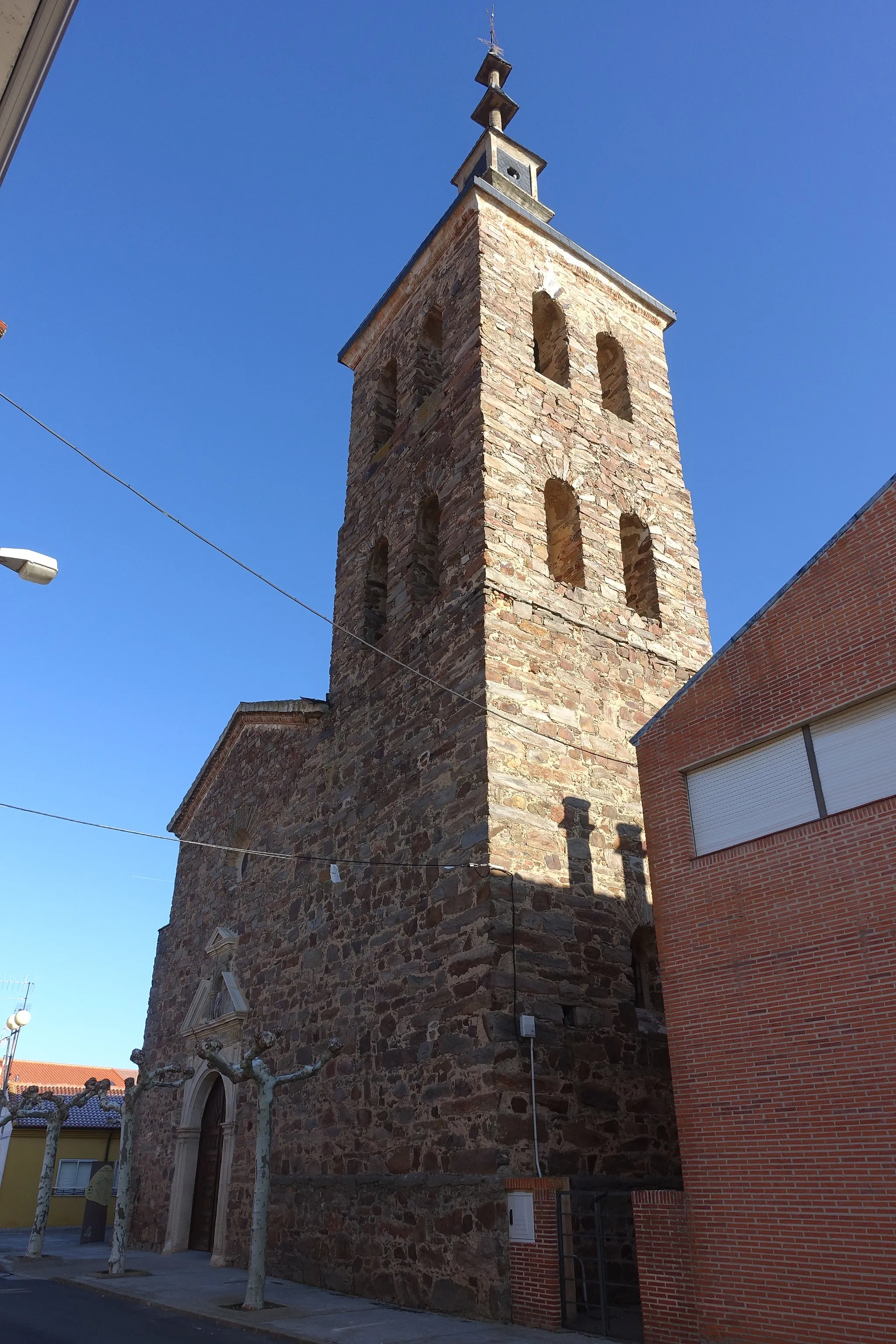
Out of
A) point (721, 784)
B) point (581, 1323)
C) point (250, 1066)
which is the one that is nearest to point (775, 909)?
point (721, 784)

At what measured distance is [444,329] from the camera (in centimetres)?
1523

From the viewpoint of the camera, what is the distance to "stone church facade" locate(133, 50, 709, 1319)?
947cm

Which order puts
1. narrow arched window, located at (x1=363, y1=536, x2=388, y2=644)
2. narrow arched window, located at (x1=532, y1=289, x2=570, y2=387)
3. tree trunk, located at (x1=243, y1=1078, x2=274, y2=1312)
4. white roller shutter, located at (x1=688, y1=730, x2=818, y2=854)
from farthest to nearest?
1. narrow arched window, located at (x1=532, y1=289, x2=570, y2=387)
2. narrow arched window, located at (x1=363, y1=536, x2=388, y2=644)
3. tree trunk, located at (x1=243, y1=1078, x2=274, y2=1312)
4. white roller shutter, located at (x1=688, y1=730, x2=818, y2=854)

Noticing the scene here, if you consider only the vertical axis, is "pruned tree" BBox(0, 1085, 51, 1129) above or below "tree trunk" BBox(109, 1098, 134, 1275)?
above

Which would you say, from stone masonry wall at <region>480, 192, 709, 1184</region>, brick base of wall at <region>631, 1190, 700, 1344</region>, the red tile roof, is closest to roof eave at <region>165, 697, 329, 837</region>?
stone masonry wall at <region>480, 192, 709, 1184</region>

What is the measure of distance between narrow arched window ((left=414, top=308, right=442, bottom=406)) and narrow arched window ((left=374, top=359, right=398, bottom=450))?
0.95 m

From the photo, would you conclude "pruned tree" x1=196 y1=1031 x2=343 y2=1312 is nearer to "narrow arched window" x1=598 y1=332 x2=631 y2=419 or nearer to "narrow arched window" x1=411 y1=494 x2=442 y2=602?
"narrow arched window" x1=411 y1=494 x2=442 y2=602

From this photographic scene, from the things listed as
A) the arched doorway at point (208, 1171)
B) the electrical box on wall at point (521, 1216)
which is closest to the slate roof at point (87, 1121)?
the arched doorway at point (208, 1171)

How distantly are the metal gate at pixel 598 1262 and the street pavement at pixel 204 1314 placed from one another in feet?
1.18

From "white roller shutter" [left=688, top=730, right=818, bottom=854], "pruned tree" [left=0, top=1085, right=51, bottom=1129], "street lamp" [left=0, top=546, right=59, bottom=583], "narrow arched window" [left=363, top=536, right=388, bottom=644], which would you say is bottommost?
"pruned tree" [left=0, top=1085, right=51, bottom=1129]

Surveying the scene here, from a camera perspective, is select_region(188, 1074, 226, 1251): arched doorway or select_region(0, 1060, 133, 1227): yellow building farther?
select_region(0, 1060, 133, 1227): yellow building

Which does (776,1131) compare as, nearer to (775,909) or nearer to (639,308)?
(775,909)

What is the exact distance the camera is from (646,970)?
1093cm

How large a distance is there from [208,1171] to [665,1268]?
10.3m
